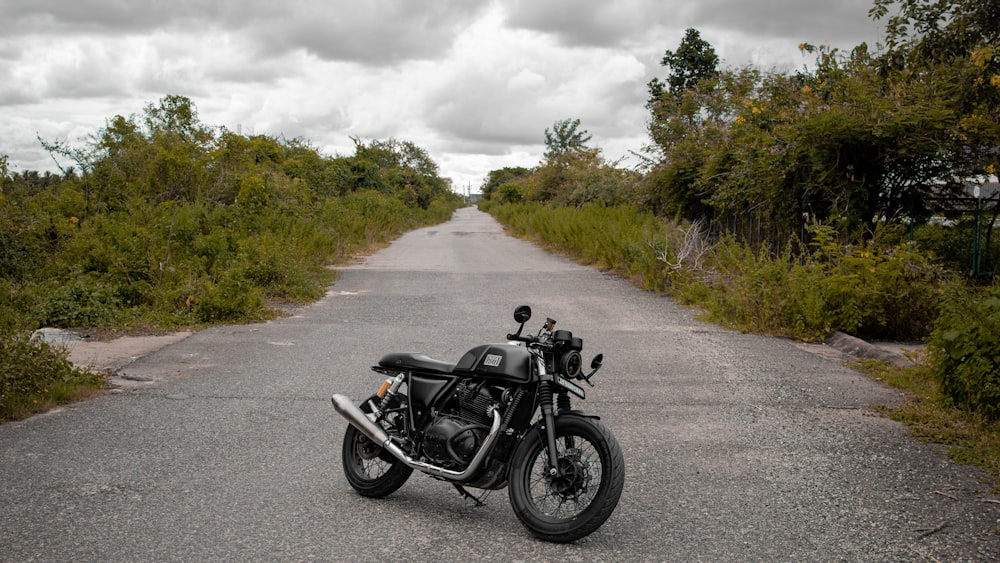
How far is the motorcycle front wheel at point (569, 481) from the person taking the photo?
13.1 feet

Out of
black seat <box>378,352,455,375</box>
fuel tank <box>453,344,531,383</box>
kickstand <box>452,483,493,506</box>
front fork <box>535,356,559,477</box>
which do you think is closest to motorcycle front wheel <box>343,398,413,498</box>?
black seat <box>378,352,455,375</box>

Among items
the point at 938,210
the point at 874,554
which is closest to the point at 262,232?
the point at 938,210

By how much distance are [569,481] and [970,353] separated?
3878 mm

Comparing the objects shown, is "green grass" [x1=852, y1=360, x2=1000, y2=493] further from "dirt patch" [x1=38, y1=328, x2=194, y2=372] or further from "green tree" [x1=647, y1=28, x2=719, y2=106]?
"green tree" [x1=647, y1=28, x2=719, y2=106]

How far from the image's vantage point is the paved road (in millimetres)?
4141

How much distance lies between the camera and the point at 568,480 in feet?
13.7

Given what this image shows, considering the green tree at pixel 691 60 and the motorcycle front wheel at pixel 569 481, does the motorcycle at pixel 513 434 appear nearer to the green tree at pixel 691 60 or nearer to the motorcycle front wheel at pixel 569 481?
the motorcycle front wheel at pixel 569 481

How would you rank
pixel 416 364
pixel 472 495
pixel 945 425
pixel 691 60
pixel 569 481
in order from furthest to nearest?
pixel 691 60 → pixel 945 425 → pixel 416 364 → pixel 472 495 → pixel 569 481

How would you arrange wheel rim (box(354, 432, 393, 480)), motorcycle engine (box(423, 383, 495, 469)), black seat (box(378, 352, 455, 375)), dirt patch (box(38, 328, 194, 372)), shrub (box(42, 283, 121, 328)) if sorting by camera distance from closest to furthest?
motorcycle engine (box(423, 383, 495, 469)) < black seat (box(378, 352, 455, 375)) < wheel rim (box(354, 432, 393, 480)) < dirt patch (box(38, 328, 194, 372)) < shrub (box(42, 283, 121, 328))

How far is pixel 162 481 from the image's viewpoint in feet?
16.6

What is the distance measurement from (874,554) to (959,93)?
464 centimetres

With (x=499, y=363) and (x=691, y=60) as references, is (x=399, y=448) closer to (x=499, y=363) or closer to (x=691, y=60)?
(x=499, y=363)

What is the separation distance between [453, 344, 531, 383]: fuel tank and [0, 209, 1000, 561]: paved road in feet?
2.67

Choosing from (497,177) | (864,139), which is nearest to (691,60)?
(864,139)
